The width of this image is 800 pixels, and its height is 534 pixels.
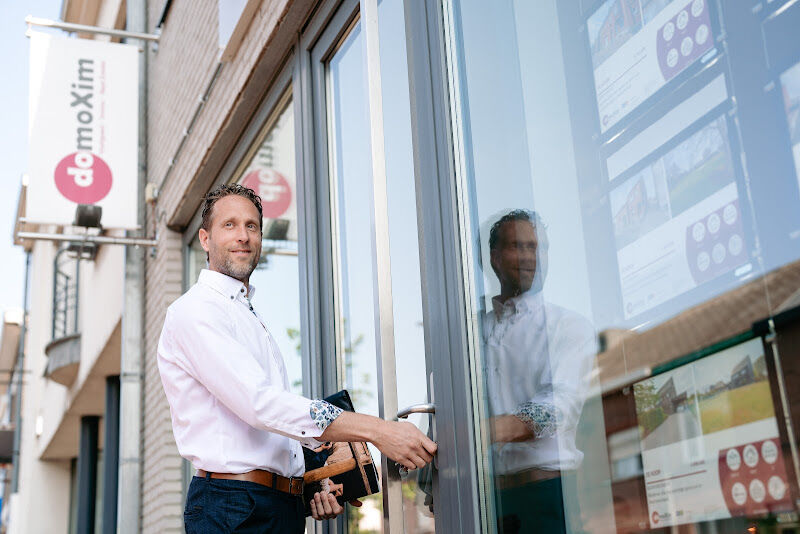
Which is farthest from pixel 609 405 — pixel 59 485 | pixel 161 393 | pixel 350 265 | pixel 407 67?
pixel 59 485

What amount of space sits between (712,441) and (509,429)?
0.81 m

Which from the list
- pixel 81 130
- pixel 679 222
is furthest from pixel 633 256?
pixel 81 130

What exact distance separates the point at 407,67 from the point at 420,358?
3.28 ft

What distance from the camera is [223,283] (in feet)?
9.65

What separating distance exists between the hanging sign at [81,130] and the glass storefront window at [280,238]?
7.60ft

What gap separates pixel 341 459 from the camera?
2863 millimetres

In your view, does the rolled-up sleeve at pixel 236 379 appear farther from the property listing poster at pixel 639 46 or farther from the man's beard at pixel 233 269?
the property listing poster at pixel 639 46

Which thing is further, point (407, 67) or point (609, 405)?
point (407, 67)

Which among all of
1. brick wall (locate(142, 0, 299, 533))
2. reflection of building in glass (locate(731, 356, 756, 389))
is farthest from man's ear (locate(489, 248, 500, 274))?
brick wall (locate(142, 0, 299, 533))

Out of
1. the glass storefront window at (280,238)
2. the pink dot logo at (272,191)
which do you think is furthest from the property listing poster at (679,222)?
the pink dot logo at (272,191)

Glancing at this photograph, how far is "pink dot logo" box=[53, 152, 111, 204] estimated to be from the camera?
275 inches

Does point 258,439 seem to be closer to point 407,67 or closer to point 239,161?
point 407,67

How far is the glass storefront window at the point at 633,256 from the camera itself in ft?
5.41

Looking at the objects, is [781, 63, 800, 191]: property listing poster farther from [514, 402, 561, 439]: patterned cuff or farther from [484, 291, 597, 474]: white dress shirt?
[514, 402, 561, 439]: patterned cuff
